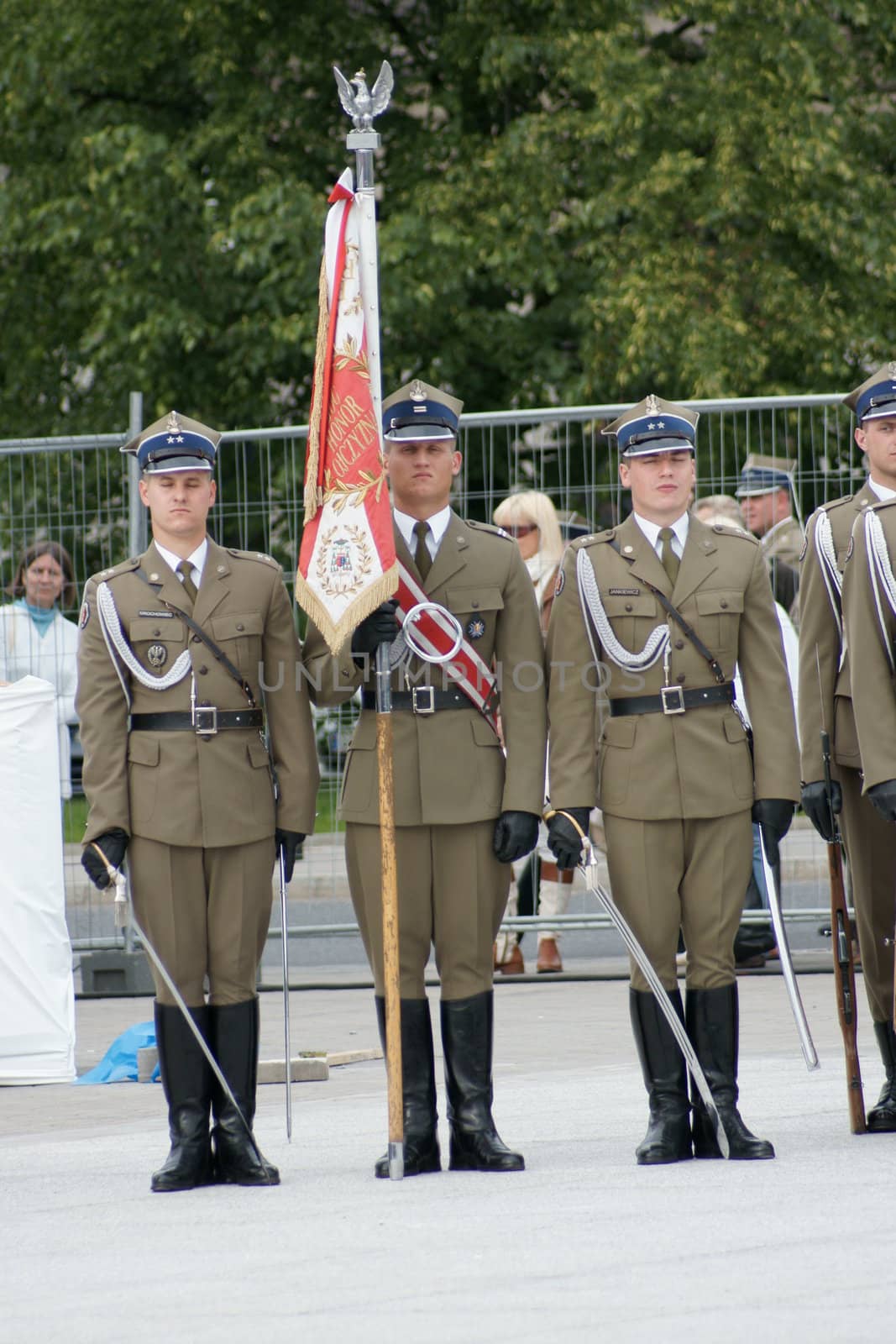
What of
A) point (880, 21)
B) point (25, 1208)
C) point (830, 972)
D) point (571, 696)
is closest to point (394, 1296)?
point (25, 1208)

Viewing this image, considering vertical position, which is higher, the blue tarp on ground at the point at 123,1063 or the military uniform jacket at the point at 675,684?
the military uniform jacket at the point at 675,684

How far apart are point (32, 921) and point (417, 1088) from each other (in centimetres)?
245

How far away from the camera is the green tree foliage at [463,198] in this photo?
16531 millimetres

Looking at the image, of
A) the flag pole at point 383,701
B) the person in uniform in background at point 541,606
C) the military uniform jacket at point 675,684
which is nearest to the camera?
the flag pole at point 383,701

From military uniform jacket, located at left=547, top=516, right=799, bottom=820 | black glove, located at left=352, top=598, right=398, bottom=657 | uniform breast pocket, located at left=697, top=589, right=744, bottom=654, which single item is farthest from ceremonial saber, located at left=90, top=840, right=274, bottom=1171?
uniform breast pocket, located at left=697, top=589, right=744, bottom=654

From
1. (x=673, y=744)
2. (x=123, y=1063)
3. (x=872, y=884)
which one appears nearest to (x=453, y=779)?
(x=673, y=744)

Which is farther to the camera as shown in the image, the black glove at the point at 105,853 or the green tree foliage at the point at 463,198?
the green tree foliage at the point at 463,198

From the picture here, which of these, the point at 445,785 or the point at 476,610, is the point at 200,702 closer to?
the point at 445,785

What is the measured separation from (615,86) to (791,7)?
1.42 metres

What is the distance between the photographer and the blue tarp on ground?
7.97m

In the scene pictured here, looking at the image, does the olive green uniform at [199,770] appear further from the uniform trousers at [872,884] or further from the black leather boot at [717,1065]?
the uniform trousers at [872,884]

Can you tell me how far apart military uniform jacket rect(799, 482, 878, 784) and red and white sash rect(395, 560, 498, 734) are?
937mm

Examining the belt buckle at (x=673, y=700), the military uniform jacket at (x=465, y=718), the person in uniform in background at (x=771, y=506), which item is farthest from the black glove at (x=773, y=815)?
the person in uniform in background at (x=771, y=506)

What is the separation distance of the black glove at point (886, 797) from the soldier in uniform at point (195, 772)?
59.6 inches
